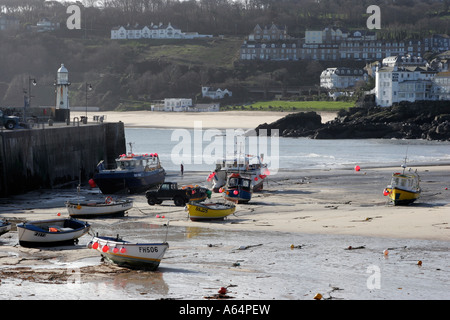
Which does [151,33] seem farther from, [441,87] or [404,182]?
[404,182]

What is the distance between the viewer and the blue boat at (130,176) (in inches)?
1406

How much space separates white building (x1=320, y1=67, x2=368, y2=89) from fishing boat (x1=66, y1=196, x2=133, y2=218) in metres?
119

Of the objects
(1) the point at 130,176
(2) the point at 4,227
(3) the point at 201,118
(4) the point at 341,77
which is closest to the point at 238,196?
(1) the point at 130,176

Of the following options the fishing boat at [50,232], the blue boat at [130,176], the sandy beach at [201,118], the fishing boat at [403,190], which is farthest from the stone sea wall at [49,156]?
the sandy beach at [201,118]

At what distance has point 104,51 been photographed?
161 m

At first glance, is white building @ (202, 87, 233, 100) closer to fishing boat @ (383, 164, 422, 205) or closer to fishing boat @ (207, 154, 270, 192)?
fishing boat @ (207, 154, 270, 192)

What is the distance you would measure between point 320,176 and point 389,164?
32.5 feet

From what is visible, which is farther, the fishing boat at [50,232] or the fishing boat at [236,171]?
the fishing boat at [236,171]

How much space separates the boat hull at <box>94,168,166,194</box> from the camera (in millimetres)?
35656

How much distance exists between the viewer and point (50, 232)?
72.5 feet

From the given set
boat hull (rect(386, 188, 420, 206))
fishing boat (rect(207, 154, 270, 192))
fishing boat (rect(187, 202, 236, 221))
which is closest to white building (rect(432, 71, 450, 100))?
fishing boat (rect(207, 154, 270, 192))

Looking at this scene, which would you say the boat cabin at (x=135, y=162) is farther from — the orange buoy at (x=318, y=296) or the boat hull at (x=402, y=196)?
the orange buoy at (x=318, y=296)

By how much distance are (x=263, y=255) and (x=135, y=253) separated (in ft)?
12.1

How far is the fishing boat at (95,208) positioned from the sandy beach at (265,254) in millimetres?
464
